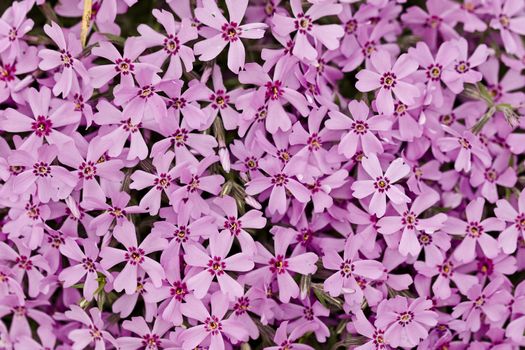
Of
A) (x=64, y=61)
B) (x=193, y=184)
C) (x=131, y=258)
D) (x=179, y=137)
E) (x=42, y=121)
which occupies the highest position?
(x=64, y=61)

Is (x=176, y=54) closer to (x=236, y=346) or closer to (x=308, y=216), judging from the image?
(x=308, y=216)

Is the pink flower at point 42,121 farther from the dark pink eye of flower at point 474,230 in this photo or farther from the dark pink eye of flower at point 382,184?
the dark pink eye of flower at point 474,230

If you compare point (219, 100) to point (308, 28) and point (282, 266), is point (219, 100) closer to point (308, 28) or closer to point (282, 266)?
point (308, 28)

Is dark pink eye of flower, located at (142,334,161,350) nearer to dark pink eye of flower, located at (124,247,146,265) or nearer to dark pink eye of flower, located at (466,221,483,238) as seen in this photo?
dark pink eye of flower, located at (124,247,146,265)

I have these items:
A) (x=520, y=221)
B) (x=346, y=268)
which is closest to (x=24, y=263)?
(x=346, y=268)

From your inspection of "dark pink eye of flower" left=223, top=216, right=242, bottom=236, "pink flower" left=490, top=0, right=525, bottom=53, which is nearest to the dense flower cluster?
"dark pink eye of flower" left=223, top=216, right=242, bottom=236

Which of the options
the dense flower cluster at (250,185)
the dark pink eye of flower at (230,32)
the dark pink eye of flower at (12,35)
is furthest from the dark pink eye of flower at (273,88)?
Result: the dark pink eye of flower at (12,35)
